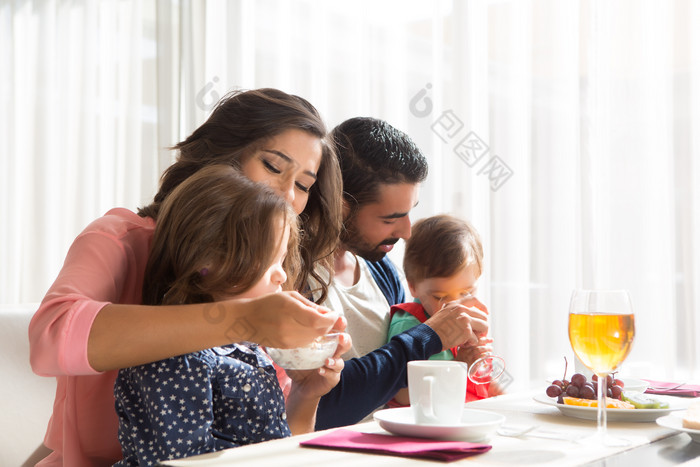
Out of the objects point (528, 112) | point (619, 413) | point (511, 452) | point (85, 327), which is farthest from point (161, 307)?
point (528, 112)

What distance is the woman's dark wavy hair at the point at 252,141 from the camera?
1446 millimetres

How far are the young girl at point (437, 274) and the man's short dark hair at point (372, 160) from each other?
7.1 inches

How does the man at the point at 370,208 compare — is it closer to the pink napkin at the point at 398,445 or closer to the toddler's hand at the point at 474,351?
the toddler's hand at the point at 474,351

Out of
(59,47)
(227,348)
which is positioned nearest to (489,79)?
(227,348)

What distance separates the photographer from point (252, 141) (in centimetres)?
146

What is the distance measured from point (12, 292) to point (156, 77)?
4.63ft

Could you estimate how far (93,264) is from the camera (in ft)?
3.66

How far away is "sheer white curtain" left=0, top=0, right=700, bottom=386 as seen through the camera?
222cm

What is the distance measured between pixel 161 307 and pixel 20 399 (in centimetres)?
61

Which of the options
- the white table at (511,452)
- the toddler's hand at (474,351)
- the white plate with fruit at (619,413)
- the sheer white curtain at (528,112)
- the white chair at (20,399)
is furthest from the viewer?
the sheer white curtain at (528,112)

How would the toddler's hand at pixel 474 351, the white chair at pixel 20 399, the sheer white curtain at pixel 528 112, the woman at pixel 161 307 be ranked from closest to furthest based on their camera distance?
the woman at pixel 161 307 < the white chair at pixel 20 399 < the toddler's hand at pixel 474 351 < the sheer white curtain at pixel 528 112

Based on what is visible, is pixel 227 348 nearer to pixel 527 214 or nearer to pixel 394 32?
pixel 527 214

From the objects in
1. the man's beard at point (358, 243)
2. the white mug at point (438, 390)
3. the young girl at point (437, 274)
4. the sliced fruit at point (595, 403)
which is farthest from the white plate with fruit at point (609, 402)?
the man's beard at point (358, 243)

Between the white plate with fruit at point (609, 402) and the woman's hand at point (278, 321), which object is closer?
the woman's hand at point (278, 321)
